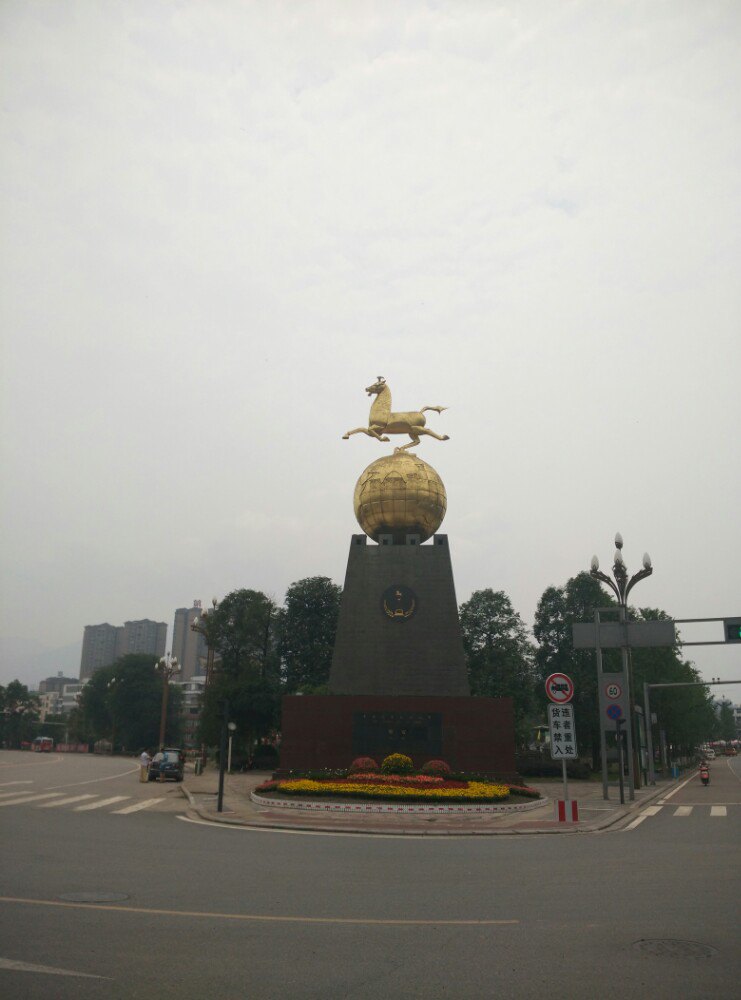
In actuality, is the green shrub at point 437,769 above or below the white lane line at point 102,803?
above

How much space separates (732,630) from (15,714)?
300 ft

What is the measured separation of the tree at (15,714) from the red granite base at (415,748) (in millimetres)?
79296

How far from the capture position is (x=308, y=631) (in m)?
54.7

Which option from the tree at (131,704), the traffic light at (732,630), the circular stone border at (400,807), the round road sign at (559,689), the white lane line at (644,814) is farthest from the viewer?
the tree at (131,704)

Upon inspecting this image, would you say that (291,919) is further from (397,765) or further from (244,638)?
(244,638)

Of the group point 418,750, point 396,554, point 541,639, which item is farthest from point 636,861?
point 541,639

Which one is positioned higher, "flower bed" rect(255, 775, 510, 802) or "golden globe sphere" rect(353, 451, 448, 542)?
"golden globe sphere" rect(353, 451, 448, 542)

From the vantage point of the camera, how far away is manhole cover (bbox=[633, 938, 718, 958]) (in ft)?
21.5

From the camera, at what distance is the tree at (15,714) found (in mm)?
93625

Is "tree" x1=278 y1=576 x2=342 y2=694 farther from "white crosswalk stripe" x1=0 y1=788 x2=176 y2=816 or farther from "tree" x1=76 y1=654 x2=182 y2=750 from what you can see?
"white crosswalk stripe" x1=0 y1=788 x2=176 y2=816

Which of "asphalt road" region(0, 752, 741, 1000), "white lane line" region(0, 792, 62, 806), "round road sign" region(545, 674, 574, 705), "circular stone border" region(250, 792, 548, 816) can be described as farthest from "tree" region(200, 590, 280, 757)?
"asphalt road" region(0, 752, 741, 1000)

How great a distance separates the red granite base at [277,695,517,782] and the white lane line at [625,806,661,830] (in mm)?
4452

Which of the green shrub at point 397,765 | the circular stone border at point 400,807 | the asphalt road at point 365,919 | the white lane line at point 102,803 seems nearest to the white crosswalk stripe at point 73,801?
the white lane line at point 102,803

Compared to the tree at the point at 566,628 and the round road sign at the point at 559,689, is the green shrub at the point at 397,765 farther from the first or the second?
the tree at the point at 566,628
